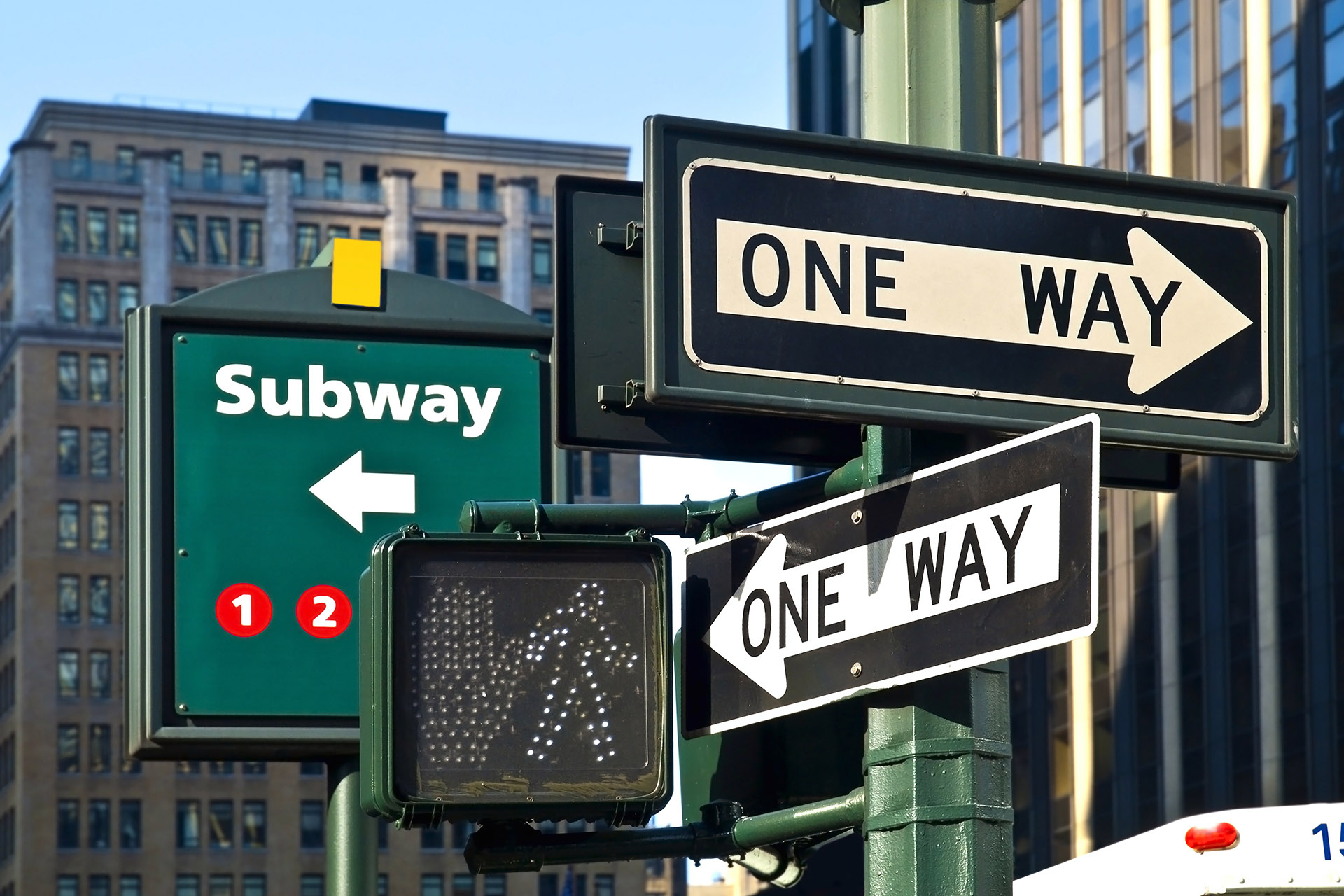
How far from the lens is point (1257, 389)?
3846mm

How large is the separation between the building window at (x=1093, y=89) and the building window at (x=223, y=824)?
66351mm

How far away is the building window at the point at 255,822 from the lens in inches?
4473

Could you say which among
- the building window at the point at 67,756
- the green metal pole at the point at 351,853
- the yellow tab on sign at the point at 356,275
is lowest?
the building window at the point at 67,756

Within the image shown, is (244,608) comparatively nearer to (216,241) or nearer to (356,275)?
(356,275)

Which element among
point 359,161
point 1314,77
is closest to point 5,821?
point 359,161

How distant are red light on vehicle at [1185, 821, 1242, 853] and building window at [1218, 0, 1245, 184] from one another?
4500 cm

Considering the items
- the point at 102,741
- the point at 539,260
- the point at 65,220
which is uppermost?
the point at 65,220

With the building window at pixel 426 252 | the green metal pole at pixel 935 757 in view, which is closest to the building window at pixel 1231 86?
the green metal pole at pixel 935 757

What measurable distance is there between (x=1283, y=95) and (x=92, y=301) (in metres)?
78.1

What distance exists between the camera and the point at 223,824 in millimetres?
113625

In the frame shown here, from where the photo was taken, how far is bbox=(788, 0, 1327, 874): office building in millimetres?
48531

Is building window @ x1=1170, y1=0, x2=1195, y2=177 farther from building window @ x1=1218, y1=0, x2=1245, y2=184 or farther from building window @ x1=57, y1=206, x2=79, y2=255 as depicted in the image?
building window @ x1=57, y1=206, x2=79, y2=255

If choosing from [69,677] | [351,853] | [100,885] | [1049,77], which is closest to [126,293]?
[69,677]

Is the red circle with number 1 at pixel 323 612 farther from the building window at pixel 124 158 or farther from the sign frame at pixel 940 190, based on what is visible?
the building window at pixel 124 158
